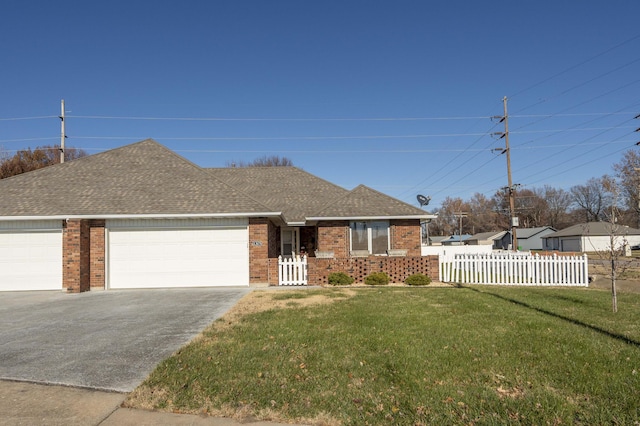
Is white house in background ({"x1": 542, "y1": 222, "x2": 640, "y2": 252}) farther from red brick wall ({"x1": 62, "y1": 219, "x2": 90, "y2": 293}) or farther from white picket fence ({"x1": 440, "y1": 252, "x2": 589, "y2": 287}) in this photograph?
red brick wall ({"x1": 62, "y1": 219, "x2": 90, "y2": 293})

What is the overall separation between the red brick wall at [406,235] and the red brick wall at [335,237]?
2.06 meters

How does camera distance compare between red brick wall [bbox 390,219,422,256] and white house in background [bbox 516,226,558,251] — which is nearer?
red brick wall [bbox 390,219,422,256]

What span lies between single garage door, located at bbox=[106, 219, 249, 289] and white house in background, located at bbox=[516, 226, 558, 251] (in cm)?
6736

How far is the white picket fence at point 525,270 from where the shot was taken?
47.7ft

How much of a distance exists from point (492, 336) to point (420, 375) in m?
2.35

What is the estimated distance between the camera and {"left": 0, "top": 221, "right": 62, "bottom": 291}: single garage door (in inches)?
520

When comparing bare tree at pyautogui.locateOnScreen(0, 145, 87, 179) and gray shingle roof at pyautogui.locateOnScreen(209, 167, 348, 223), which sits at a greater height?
bare tree at pyautogui.locateOnScreen(0, 145, 87, 179)

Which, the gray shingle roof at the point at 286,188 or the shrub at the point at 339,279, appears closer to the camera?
the shrub at the point at 339,279

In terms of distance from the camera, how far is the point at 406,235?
659 inches

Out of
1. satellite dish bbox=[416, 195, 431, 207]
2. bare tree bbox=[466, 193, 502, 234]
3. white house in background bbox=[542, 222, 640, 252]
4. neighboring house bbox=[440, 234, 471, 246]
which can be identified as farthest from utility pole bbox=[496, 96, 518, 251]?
bare tree bbox=[466, 193, 502, 234]

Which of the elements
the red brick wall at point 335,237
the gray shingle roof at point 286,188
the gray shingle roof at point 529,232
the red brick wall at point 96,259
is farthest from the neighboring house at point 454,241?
the red brick wall at point 96,259

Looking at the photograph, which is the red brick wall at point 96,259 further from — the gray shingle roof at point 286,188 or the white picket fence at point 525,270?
the white picket fence at point 525,270

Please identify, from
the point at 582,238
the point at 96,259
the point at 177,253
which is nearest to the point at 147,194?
the point at 177,253

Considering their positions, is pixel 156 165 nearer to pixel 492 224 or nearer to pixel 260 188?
pixel 260 188
